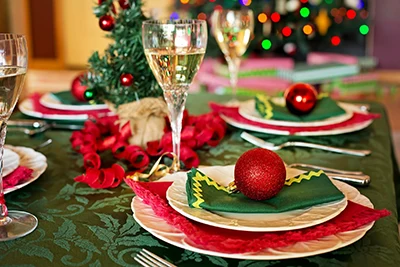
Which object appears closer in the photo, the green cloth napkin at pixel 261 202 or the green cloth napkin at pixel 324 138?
the green cloth napkin at pixel 261 202

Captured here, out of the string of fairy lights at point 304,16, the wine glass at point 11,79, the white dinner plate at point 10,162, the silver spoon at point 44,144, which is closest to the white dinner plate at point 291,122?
the silver spoon at point 44,144

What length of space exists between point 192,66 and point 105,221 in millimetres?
318

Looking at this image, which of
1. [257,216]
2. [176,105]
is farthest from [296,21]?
[257,216]

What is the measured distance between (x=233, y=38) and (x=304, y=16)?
2733 millimetres

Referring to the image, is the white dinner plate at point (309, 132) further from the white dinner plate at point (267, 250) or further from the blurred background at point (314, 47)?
the blurred background at point (314, 47)

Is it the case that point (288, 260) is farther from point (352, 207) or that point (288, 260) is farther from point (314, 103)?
point (314, 103)

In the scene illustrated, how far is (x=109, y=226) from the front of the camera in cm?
79

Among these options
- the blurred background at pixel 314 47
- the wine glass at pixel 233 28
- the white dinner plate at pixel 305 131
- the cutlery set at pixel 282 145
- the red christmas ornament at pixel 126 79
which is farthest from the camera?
the blurred background at pixel 314 47

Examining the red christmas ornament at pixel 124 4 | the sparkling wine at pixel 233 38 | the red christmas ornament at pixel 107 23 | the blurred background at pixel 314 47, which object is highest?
the red christmas ornament at pixel 124 4

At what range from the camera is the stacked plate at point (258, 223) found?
0.67 meters

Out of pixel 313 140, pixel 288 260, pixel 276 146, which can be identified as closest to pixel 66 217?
pixel 288 260

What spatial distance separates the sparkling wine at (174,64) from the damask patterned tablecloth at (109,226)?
20cm

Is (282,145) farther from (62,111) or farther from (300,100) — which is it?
(62,111)

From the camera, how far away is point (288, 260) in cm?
68
